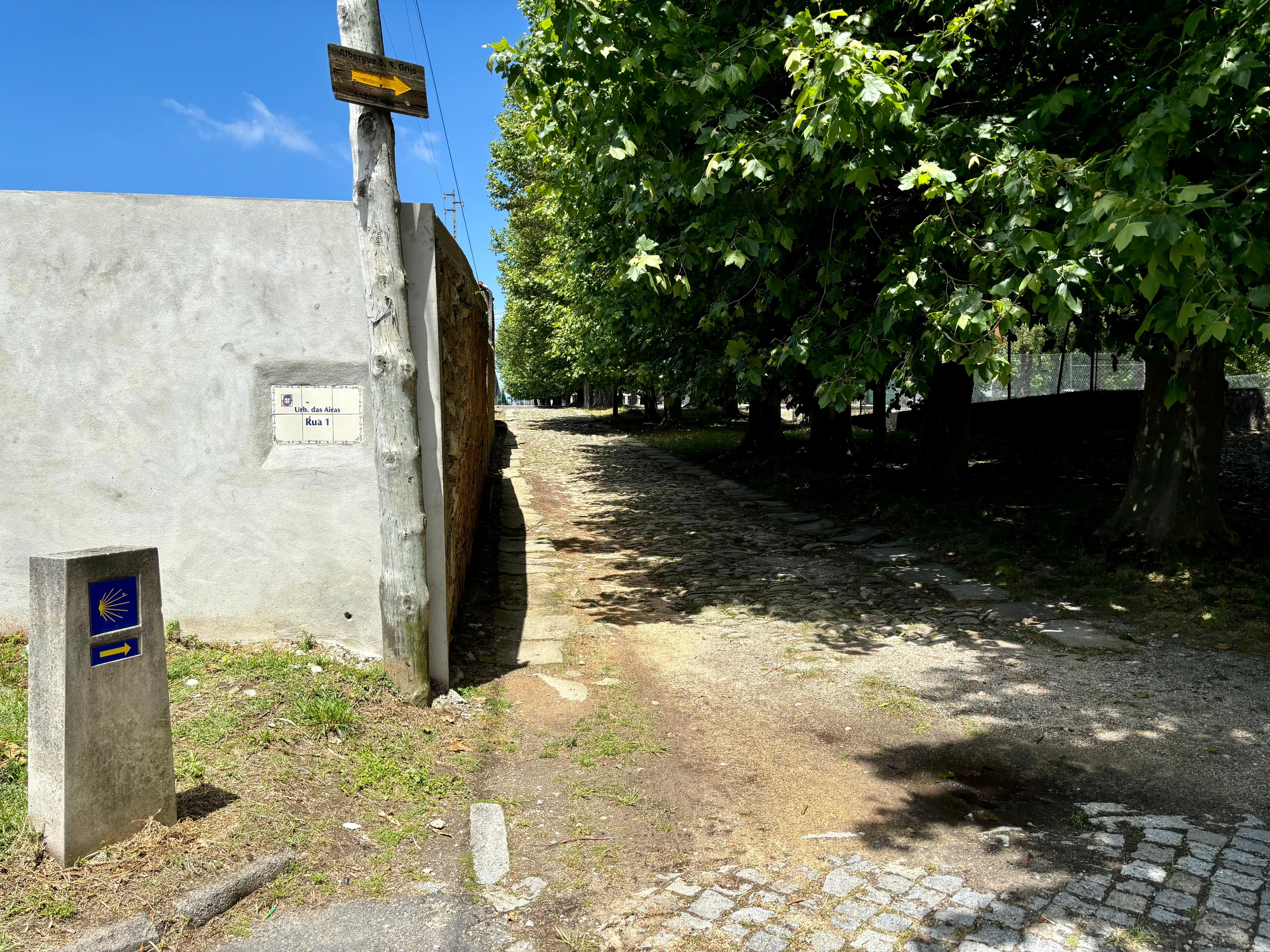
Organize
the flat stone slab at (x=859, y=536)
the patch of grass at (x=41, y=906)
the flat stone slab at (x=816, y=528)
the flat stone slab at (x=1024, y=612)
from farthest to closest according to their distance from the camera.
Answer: the flat stone slab at (x=816, y=528) → the flat stone slab at (x=859, y=536) → the flat stone slab at (x=1024, y=612) → the patch of grass at (x=41, y=906)

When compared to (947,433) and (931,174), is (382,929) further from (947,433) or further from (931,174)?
(947,433)

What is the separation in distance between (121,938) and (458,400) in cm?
438

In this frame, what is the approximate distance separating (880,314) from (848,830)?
3.90 meters

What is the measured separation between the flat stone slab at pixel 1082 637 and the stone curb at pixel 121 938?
5870 millimetres

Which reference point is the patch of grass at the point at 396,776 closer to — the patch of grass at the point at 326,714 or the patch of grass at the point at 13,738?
the patch of grass at the point at 326,714

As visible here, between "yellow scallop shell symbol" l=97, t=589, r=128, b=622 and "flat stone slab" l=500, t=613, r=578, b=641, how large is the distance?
11.5 ft

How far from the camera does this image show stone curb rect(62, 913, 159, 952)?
108 inches

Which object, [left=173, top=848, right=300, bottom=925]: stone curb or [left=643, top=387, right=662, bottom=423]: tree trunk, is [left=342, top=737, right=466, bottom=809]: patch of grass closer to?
[left=173, top=848, right=300, bottom=925]: stone curb

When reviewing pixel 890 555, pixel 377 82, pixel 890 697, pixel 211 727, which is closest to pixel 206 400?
pixel 211 727

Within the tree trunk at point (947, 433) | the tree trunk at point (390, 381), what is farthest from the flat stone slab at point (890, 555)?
the tree trunk at point (390, 381)

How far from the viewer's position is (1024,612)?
6945 millimetres

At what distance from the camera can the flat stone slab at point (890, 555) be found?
29.0 feet

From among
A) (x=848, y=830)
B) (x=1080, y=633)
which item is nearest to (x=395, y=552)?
(x=848, y=830)

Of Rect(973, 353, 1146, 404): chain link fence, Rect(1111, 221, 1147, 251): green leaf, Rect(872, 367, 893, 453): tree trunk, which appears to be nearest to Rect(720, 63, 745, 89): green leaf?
Rect(1111, 221, 1147, 251): green leaf
